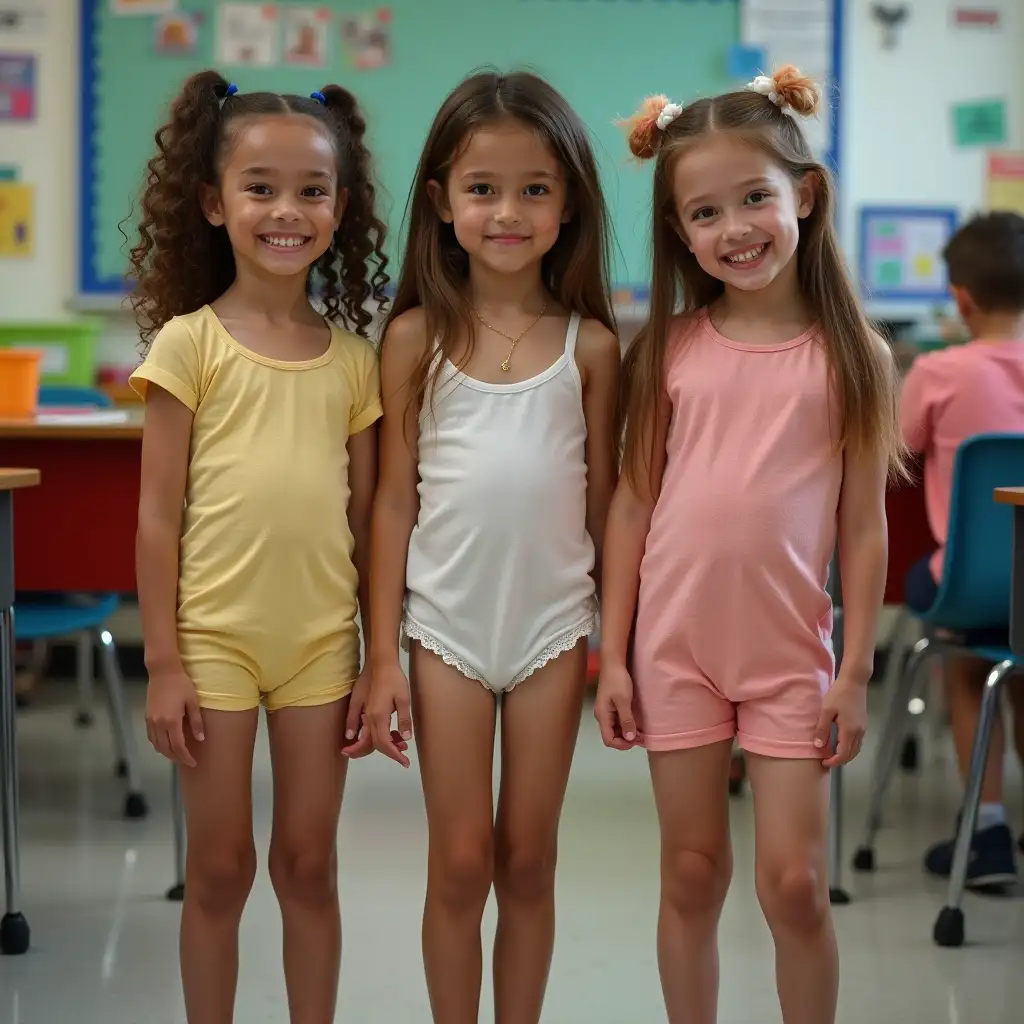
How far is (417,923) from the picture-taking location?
91.7 inches

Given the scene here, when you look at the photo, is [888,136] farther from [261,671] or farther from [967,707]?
[261,671]

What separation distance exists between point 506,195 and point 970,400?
1.41 m

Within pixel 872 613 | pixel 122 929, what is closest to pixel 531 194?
pixel 872 613

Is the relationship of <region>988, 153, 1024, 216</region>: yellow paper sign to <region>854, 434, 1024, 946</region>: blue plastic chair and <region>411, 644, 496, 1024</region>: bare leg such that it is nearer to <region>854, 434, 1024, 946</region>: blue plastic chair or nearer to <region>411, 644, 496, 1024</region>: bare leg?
<region>854, 434, 1024, 946</region>: blue plastic chair

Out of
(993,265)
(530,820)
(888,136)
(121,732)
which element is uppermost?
(888,136)

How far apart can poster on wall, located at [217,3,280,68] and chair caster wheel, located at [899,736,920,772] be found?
2890 millimetres

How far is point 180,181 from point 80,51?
329 centimetres

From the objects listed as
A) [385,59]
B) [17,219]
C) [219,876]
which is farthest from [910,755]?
[17,219]

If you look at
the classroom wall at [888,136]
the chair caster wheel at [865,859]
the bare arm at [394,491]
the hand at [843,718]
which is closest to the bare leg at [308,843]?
the bare arm at [394,491]

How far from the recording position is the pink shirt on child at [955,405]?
8.63ft

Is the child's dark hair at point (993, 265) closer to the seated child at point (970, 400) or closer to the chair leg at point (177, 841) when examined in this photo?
the seated child at point (970, 400)

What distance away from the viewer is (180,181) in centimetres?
160

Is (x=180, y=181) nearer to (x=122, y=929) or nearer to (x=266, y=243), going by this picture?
(x=266, y=243)

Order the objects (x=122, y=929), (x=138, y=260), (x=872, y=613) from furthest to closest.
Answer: (x=122, y=929) → (x=138, y=260) → (x=872, y=613)
